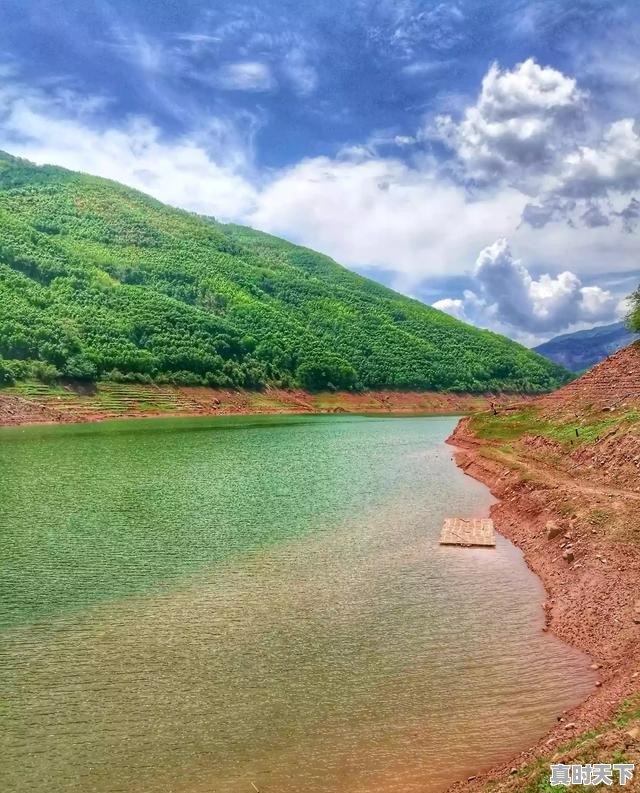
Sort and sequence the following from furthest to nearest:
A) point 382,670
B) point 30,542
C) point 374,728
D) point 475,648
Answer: point 30,542, point 475,648, point 382,670, point 374,728

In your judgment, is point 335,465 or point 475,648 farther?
point 335,465

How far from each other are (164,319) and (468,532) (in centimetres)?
11467

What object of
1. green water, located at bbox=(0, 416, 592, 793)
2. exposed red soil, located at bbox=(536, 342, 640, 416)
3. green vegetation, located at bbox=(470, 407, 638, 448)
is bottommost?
green water, located at bbox=(0, 416, 592, 793)

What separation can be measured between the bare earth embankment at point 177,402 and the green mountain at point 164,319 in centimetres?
322

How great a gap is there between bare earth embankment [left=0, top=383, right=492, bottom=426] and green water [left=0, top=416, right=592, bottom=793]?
55.1 m

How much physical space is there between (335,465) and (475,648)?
29.3m

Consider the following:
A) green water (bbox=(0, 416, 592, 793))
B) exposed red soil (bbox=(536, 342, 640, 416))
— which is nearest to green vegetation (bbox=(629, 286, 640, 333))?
exposed red soil (bbox=(536, 342, 640, 416))

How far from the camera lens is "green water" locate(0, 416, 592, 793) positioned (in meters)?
9.24

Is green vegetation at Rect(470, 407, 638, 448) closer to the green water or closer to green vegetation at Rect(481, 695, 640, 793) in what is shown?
the green water

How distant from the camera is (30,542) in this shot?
68.4 ft

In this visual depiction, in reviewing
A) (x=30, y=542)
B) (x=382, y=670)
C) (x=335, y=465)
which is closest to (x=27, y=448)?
(x=335, y=465)

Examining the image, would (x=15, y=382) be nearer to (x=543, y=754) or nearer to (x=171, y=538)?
(x=171, y=538)

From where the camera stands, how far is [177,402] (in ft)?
328

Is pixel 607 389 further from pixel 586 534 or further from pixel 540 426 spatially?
pixel 586 534
